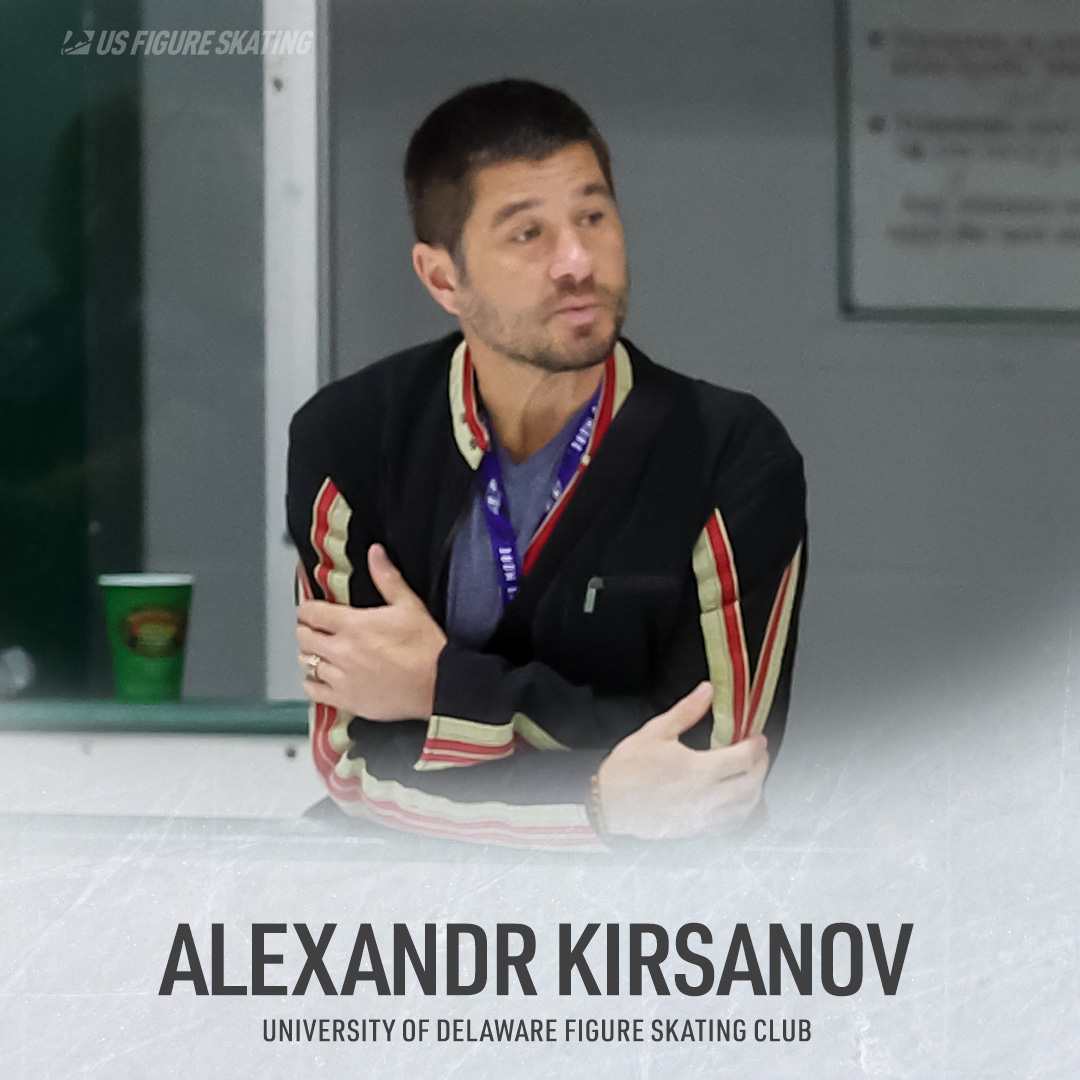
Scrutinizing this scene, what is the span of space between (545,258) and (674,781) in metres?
0.52

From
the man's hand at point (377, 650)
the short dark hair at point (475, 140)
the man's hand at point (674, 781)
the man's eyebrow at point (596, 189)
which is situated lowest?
the man's hand at point (674, 781)

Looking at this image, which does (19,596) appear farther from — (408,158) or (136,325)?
(408,158)

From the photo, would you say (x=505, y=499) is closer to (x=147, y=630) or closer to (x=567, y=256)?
(x=567, y=256)

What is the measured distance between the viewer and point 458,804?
4.56 feet

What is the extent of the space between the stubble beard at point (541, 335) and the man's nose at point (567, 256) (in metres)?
0.03

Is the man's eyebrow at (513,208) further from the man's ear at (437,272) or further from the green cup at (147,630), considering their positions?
the green cup at (147,630)

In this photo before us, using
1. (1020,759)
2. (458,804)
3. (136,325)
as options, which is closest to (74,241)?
(136,325)

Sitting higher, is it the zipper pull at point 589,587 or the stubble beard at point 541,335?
the stubble beard at point 541,335

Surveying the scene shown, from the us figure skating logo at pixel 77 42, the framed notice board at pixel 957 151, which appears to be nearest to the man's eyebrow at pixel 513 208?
the framed notice board at pixel 957 151

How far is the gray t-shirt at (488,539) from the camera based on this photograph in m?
1.39

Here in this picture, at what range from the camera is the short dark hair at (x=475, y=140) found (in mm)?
1363

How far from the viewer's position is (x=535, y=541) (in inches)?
54.6

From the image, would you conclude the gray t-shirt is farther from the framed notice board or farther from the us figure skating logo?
the us figure skating logo

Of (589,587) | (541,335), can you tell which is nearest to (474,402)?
(541,335)
